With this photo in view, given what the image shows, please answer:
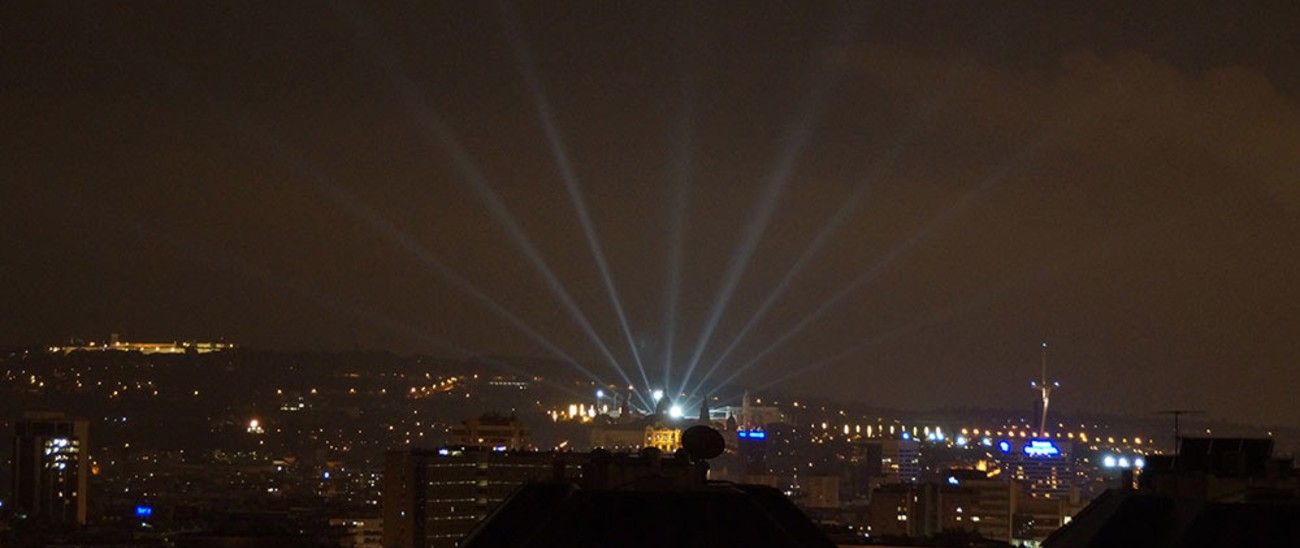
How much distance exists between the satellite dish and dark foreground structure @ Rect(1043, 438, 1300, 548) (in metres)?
2.68

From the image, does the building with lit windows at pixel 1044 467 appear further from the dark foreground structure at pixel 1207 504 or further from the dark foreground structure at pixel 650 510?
the dark foreground structure at pixel 650 510

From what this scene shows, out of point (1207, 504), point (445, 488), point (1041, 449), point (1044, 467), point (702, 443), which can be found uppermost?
point (1041, 449)

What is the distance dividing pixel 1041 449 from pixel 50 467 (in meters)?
65.8

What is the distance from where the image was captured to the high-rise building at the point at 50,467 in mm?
150375

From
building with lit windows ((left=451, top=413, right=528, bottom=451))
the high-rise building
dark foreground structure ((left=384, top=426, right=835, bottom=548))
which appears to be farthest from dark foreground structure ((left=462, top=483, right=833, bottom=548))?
the high-rise building

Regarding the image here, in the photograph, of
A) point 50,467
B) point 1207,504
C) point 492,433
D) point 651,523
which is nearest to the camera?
point 651,523

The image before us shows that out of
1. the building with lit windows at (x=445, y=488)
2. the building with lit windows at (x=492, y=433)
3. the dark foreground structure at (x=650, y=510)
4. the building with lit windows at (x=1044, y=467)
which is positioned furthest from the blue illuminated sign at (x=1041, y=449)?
the dark foreground structure at (x=650, y=510)

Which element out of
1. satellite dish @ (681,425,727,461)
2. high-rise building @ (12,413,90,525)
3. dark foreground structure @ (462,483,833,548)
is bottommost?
dark foreground structure @ (462,483,833,548)

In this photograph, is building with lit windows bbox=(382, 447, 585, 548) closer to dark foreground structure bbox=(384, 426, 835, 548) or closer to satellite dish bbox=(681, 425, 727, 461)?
satellite dish bbox=(681, 425, 727, 461)

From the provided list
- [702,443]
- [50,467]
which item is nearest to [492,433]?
[50,467]

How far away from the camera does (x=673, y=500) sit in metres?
15.4

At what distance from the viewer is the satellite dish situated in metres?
16.5

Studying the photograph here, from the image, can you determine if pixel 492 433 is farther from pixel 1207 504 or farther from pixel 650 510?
pixel 650 510

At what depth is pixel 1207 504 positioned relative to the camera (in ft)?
55.6
